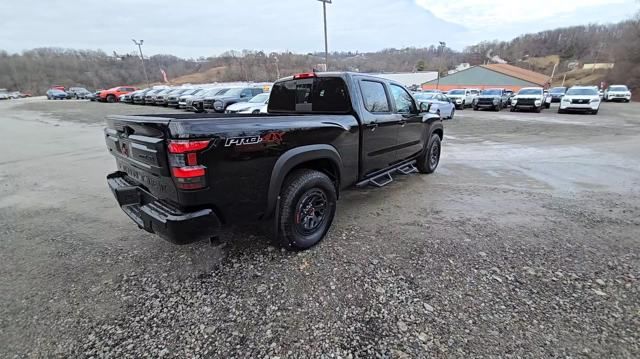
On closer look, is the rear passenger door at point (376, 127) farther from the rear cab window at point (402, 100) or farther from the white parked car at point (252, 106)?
the white parked car at point (252, 106)

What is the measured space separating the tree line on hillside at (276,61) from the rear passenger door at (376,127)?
62.1 metres

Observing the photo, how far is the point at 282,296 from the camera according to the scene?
2637 millimetres

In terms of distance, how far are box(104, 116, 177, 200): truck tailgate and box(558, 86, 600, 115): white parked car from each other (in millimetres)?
23383

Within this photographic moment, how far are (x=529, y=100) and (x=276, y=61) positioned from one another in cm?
6833

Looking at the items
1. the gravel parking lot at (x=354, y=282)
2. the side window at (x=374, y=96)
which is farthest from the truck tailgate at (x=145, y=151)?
the side window at (x=374, y=96)

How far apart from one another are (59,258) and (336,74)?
3666 mm

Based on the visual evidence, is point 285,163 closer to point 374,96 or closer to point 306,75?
point 306,75

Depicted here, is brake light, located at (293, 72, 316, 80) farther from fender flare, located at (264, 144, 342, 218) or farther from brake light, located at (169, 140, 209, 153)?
brake light, located at (169, 140, 209, 153)

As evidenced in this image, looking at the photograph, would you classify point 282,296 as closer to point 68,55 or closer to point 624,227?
point 624,227

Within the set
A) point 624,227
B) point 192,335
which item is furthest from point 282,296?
point 624,227

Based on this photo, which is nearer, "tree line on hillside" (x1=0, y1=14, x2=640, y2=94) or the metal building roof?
the metal building roof

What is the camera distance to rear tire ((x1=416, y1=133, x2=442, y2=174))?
5.91m

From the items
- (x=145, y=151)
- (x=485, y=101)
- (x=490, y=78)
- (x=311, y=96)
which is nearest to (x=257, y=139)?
(x=145, y=151)

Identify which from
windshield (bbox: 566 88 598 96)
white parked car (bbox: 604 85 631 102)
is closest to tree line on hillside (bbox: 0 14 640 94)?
white parked car (bbox: 604 85 631 102)
